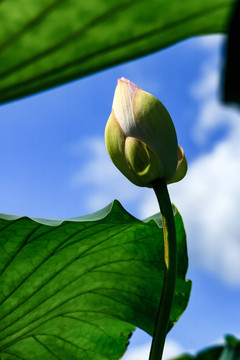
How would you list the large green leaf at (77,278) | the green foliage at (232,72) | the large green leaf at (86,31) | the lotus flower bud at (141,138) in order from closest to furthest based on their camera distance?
1. the green foliage at (232,72)
2. the large green leaf at (86,31)
3. the lotus flower bud at (141,138)
4. the large green leaf at (77,278)

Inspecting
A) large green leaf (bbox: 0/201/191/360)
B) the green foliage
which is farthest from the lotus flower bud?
the green foliage

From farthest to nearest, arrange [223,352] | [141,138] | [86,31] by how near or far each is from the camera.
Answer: [141,138] → [223,352] → [86,31]

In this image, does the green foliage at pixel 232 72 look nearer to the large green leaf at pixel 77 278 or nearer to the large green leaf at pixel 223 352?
the large green leaf at pixel 223 352

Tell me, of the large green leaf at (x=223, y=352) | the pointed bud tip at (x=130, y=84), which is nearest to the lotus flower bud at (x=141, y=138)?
the pointed bud tip at (x=130, y=84)

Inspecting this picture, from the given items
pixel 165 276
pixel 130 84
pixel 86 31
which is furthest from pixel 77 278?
pixel 86 31

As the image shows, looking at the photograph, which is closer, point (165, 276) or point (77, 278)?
point (165, 276)

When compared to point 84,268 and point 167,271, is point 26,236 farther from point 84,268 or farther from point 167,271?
point 167,271

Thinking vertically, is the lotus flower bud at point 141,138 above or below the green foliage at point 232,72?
above

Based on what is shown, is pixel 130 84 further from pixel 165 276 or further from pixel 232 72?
pixel 232 72
